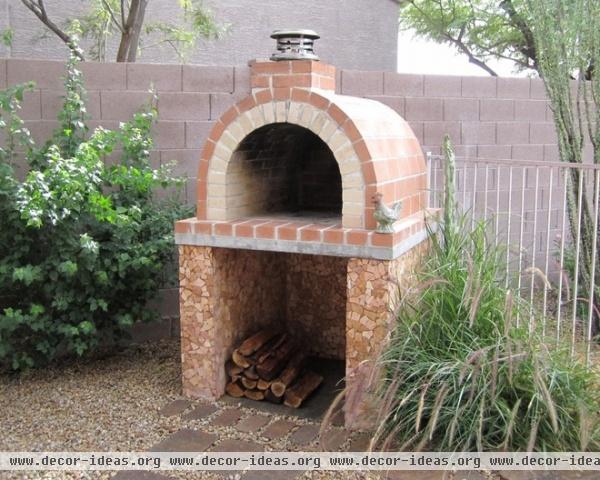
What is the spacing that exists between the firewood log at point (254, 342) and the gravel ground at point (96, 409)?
44 centimetres

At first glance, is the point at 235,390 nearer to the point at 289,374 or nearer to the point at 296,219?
the point at 289,374

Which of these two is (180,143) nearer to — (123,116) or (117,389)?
(123,116)

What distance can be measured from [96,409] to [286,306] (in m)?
1.83

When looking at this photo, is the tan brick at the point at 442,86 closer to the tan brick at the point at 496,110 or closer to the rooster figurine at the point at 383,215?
the tan brick at the point at 496,110

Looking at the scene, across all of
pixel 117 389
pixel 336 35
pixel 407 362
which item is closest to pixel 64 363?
pixel 117 389

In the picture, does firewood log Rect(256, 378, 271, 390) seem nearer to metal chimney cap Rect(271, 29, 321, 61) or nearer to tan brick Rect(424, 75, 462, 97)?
metal chimney cap Rect(271, 29, 321, 61)

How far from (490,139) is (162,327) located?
12.2 ft

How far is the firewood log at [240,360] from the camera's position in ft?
14.4

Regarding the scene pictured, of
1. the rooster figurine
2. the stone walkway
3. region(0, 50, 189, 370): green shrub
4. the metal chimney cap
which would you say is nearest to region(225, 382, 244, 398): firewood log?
the stone walkway

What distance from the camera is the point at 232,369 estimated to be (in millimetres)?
4398

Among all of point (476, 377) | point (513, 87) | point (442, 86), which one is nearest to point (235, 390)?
point (476, 377)

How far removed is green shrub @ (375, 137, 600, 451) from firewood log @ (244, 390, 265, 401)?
1.02 m

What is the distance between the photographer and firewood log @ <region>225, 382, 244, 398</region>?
4359 millimetres

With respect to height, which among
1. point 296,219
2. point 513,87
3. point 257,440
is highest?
point 513,87
